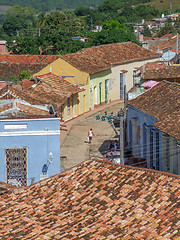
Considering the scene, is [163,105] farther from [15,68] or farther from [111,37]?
[111,37]

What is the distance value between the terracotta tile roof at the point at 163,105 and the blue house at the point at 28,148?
161 inches

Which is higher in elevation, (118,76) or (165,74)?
(165,74)

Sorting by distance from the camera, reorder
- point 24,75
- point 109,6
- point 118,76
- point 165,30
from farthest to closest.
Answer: point 109,6
point 165,30
point 118,76
point 24,75

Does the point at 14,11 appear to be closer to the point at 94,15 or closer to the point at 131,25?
the point at 94,15

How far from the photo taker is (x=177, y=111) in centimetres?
2572

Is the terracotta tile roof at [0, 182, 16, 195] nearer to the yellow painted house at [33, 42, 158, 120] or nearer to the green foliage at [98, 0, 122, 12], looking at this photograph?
the yellow painted house at [33, 42, 158, 120]

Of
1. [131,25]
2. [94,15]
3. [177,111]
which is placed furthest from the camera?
[94,15]

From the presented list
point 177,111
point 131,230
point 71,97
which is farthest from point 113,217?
point 71,97

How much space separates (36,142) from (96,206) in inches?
360

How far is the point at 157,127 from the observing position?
24.8 meters

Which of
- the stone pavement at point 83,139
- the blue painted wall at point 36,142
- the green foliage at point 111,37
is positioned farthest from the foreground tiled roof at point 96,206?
the green foliage at point 111,37

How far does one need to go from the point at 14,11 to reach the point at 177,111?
14150cm

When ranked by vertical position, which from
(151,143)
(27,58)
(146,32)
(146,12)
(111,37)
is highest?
(146,12)

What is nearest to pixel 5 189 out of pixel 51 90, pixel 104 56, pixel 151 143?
pixel 151 143
